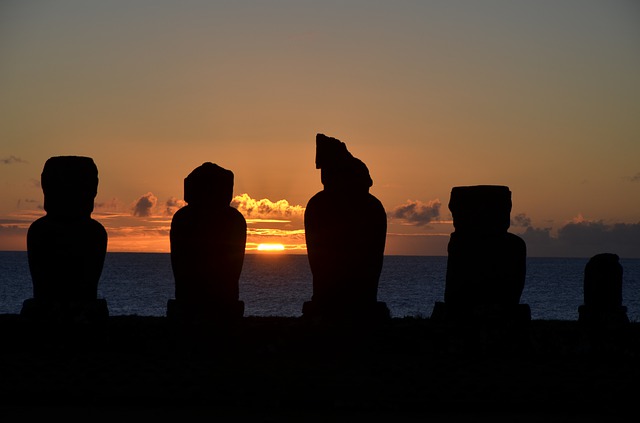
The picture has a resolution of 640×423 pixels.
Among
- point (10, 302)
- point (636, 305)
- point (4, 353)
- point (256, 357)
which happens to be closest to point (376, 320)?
point (256, 357)

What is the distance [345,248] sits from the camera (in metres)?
16.7

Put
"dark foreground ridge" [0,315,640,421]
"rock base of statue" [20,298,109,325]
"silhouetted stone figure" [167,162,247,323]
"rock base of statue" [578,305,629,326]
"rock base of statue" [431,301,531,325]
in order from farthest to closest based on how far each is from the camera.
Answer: "rock base of statue" [578,305,629,326], "rock base of statue" [431,301,531,325], "silhouetted stone figure" [167,162,247,323], "rock base of statue" [20,298,109,325], "dark foreground ridge" [0,315,640,421]

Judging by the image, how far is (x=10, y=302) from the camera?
7569 cm

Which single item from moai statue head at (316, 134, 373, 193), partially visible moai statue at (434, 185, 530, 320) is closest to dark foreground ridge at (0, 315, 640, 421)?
partially visible moai statue at (434, 185, 530, 320)

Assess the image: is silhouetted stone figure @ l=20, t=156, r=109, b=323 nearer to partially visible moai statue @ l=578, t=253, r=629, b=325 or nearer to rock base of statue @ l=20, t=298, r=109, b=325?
rock base of statue @ l=20, t=298, r=109, b=325

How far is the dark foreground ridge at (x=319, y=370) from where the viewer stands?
12023mm

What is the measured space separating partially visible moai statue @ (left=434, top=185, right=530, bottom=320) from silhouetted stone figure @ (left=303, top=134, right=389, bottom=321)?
57.8 inches

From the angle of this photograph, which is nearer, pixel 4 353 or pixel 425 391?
pixel 425 391

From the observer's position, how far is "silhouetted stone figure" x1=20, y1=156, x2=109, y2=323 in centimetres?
1677

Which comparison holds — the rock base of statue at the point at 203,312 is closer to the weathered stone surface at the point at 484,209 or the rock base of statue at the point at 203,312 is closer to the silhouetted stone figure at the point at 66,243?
the silhouetted stone figure at the point at 66,243

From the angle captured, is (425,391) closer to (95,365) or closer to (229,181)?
(95,365)

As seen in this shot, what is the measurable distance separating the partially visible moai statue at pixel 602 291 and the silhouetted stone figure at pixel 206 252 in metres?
6.10

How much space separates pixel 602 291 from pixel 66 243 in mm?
9224

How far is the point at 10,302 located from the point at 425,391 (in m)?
67.7
